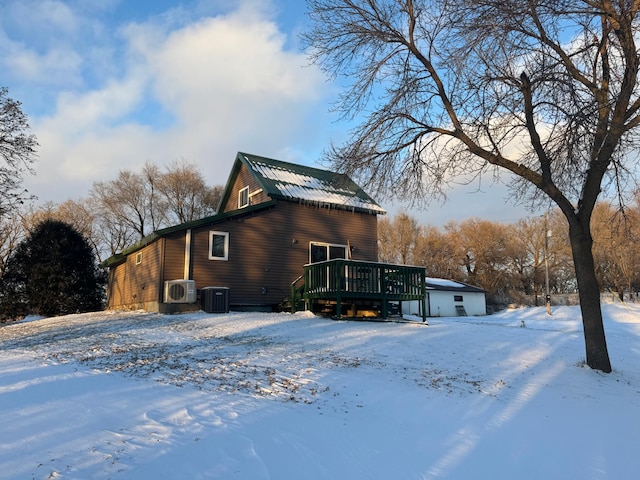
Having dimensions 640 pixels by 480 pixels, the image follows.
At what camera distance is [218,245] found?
55.8 feet

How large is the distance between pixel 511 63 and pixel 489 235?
43.9 meters

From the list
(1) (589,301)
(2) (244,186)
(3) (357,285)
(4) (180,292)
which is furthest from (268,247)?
(1) (589,301)

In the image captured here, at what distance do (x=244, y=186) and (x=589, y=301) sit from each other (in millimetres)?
15706

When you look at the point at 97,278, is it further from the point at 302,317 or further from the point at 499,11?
the point at 499,11

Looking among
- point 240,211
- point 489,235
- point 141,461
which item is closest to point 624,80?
point 141,461

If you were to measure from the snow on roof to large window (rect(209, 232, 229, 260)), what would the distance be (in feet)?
10.1

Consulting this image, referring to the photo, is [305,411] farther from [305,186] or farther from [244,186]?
[244,186]

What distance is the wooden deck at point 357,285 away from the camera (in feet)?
47.0

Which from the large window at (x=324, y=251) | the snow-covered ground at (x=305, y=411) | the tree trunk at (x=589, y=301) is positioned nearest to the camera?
the snow-covered ground at (x=305, y=411)

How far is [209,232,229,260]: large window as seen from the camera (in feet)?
55.1

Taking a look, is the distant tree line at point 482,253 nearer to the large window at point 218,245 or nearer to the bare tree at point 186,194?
the bare tree at point 186,194

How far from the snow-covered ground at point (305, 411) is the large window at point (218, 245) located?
6833 millimetres

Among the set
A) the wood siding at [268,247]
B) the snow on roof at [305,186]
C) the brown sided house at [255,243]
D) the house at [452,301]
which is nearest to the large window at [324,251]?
the brown sided house at [255,243]

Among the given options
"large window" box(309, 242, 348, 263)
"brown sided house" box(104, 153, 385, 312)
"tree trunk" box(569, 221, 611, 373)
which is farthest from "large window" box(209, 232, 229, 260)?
"tree trunk" box(569, 221, 611, 373)
